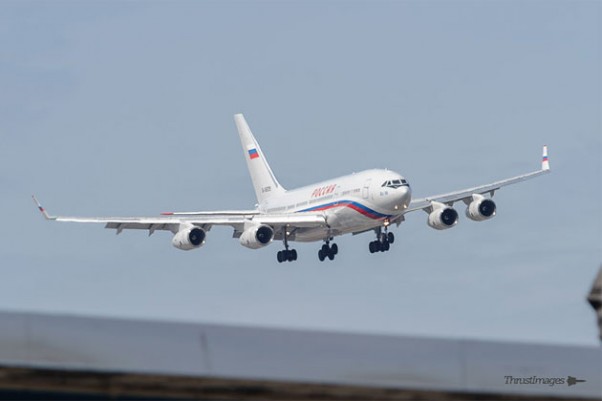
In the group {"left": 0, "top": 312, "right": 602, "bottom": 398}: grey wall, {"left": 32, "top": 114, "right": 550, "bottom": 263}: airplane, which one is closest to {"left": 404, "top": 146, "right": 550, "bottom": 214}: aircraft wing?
{"left": 32, "top": 114, "right": 550, "bottom": 263}: airplane

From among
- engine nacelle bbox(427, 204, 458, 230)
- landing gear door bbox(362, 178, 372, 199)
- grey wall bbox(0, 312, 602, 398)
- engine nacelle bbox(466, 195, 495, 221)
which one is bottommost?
grey wall bbox(0, 312, 602, 398)

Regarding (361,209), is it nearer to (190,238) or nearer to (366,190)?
(366,190)

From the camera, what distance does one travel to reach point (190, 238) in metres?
106

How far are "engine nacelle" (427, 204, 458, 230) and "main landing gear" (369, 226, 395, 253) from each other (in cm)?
453

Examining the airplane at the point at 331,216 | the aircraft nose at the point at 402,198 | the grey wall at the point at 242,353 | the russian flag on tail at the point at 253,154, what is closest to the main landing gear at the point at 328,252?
the airplane at the point at 331,216

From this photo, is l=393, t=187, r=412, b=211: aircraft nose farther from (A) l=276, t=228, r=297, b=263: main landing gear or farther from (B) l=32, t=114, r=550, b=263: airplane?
(A) l=276, t=228, r=297, b=263: main landing gear

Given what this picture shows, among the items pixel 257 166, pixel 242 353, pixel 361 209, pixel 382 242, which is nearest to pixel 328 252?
pixel 382 242

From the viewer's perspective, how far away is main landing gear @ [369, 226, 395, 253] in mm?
108375

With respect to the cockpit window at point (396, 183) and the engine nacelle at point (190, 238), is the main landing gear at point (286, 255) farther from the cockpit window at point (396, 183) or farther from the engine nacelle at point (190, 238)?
the cockpit window at point (396, 183)

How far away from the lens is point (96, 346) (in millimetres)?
39969

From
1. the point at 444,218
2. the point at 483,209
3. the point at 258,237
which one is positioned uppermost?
the point at 483,209

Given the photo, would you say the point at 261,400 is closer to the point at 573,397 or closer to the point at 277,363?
the point at 277,363

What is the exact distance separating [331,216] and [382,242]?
506 cm

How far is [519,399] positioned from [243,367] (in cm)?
794
